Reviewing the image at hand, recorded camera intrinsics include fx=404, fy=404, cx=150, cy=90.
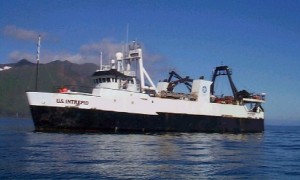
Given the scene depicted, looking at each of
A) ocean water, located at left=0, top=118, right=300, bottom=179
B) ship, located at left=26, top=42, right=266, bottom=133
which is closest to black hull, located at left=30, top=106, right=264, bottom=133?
ship, located at left=26, top=42, right=266, bottom=133

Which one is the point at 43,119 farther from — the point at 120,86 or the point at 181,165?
the point at 181,165

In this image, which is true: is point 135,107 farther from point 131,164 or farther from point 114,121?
point 131,164

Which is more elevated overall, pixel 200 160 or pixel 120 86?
pixel 120 86

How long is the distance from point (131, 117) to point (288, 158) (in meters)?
→ 23.0

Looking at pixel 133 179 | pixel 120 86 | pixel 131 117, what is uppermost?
pixel 120 86

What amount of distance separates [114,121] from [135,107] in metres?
3.25

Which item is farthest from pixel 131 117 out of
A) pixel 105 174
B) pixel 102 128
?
pixel 105 174

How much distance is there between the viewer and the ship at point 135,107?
145ft

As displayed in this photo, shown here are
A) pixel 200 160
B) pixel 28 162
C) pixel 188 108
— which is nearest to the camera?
pixel 28 162

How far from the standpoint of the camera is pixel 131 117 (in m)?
47.8

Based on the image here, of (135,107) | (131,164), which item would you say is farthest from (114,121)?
(131,164)

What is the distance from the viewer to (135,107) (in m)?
48.2

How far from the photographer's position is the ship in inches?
1745

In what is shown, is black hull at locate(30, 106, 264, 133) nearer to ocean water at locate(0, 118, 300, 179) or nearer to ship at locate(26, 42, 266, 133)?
ship at locate(26, 42, 266, 133)
